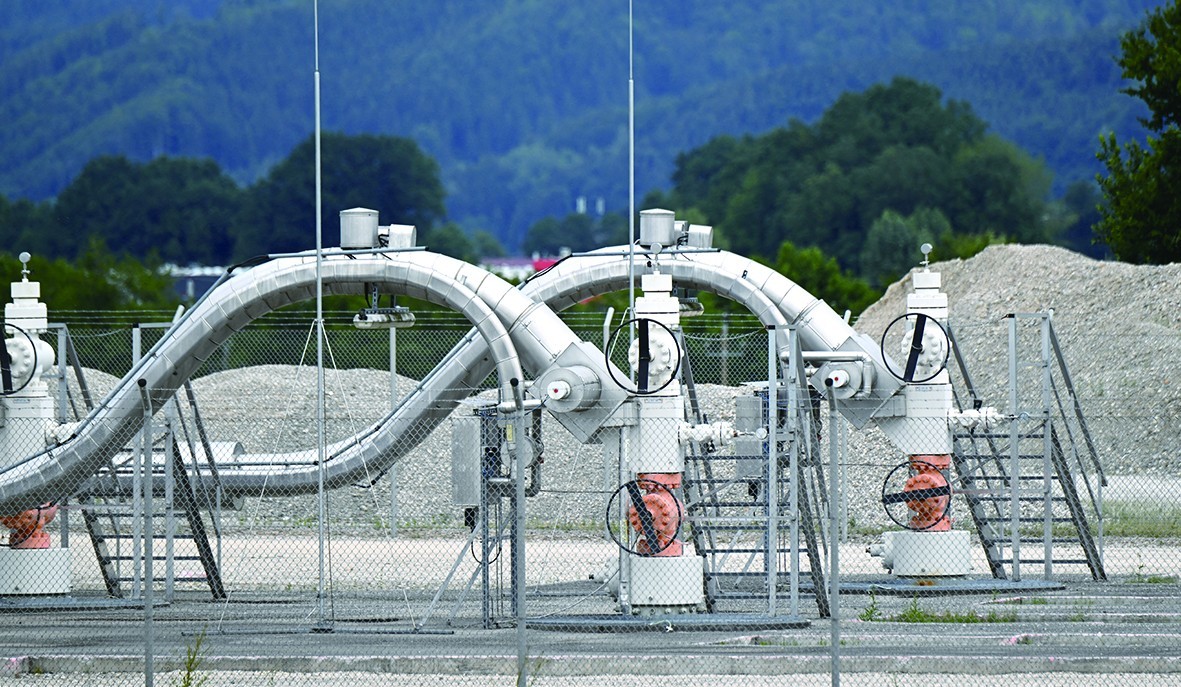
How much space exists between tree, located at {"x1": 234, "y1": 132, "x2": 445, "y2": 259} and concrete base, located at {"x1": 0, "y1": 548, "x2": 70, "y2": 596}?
385 ft

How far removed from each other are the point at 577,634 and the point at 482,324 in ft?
10.9

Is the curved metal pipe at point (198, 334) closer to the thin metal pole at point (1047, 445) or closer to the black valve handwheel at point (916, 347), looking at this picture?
the black valve handwheel at point (916, 347)

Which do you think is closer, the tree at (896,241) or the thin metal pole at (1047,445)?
the thin metal pole at (1047,445)

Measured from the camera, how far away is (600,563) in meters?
21.9

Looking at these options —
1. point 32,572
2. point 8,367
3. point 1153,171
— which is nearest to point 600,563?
point 32,572

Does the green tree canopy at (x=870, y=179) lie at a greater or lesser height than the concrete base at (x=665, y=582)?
greater

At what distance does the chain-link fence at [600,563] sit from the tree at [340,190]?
111155mm

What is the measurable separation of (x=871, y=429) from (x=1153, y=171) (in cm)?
1689

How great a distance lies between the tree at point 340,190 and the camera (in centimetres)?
13612

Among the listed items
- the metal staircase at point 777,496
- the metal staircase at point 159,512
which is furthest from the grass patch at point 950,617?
the metal staircase at point 159,512

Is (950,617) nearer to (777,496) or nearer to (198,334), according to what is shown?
(777,496)

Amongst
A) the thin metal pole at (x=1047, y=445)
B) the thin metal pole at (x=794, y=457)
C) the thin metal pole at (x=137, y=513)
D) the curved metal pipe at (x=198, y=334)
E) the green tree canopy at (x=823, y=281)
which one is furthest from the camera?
the green tree canopy at (x=823, y=281)

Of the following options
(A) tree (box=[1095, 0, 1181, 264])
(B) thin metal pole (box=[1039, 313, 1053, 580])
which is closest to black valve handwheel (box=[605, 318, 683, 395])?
(B) thin metal pole (box=[1039, 313, 1053, 580])

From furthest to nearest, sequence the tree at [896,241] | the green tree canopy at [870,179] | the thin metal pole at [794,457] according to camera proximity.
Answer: the green tree canopy at [870,179] → the tree at [896,241] → the thin metal pole at [794,457]
